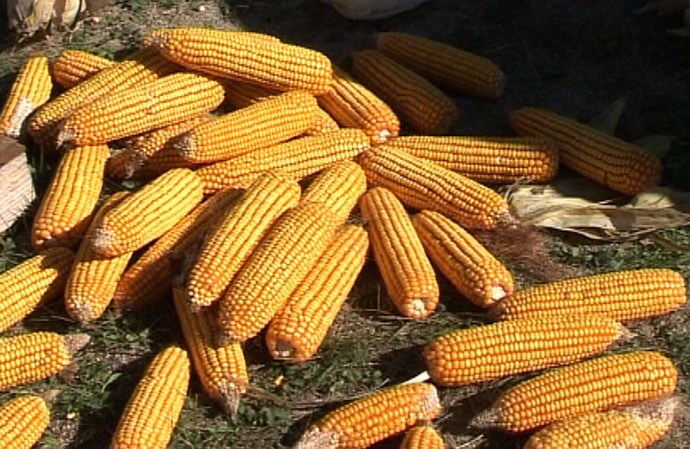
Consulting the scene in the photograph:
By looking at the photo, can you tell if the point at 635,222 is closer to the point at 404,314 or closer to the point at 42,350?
the point at 404,314

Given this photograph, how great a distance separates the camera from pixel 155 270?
5371 mm

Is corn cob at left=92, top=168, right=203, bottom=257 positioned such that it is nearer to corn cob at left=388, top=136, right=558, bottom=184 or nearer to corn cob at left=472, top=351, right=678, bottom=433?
corn cob at left=388, top=136, right=558, bottom=184

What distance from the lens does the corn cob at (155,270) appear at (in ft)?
17.6

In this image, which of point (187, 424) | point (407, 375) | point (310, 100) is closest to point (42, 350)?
point (187, 424)

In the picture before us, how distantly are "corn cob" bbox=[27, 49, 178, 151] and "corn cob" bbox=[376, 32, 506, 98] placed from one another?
4.16ft

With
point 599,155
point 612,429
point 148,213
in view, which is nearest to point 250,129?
point 148,213

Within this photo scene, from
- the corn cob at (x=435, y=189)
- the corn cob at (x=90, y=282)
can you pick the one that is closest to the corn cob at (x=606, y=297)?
the corn cob at (x=435, y=189)

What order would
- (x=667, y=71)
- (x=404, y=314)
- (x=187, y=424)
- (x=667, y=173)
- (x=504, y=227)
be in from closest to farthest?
1. (x=187, y=424)
2. (x=404, y=314)
3. (x=504, y=227)
4. (x=667, y=173)
5. (x=667, y=71)

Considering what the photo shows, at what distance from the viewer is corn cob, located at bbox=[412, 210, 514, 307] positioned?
5219 millimetres

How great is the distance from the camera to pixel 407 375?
16.5ft

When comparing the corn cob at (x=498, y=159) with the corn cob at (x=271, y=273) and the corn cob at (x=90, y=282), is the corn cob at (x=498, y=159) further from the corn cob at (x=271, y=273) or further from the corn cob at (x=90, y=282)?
the corn cob at (x=90, y=282)

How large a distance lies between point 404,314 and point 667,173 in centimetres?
169

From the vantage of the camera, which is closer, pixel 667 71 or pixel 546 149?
pixel 546 149

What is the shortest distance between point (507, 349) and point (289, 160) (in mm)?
1579
